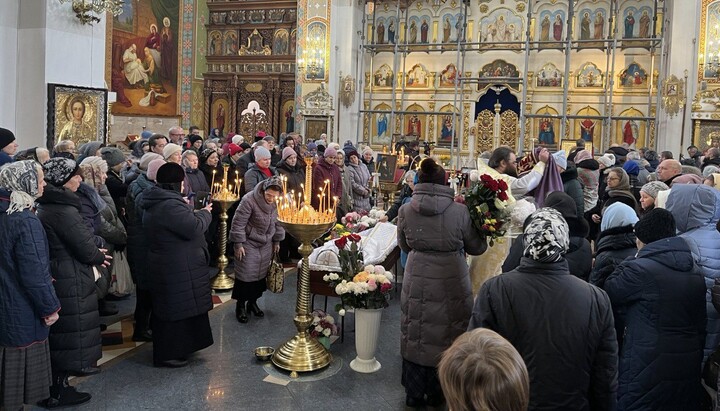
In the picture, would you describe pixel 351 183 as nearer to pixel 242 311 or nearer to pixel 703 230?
pixel 242 311

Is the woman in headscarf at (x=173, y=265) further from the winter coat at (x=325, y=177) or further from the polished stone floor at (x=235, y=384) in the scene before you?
the winter coat at (x=325, y=177)

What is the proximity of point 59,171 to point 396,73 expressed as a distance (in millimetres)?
16532

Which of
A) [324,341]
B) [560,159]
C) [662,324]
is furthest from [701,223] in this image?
[324,341]

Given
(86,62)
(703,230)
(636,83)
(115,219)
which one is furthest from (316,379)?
(636,83)

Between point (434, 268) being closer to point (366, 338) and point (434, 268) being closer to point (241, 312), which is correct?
point (366, 338)

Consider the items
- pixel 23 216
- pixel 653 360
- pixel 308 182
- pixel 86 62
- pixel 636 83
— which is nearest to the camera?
pixel 653 360

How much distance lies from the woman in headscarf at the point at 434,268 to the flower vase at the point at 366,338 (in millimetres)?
907

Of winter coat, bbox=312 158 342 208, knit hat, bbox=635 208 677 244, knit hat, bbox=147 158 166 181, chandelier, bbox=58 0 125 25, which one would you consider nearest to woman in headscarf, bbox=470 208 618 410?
knit hat, bbox=635 208 677 244

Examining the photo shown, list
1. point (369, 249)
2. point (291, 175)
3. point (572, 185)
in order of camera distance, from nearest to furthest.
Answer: point (369, 249) < point (572, 185) < point (291, 175)

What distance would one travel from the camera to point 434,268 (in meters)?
4.35

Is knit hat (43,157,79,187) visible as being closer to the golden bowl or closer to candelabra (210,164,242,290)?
the golden bowl

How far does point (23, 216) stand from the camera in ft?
12.5

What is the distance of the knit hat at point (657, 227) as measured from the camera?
360 cm

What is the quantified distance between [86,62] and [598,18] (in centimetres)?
1519
